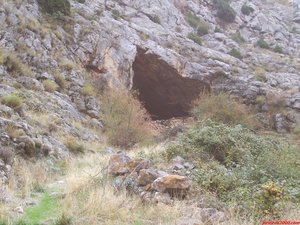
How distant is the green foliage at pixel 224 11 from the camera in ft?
133

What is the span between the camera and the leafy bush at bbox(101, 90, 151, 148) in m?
17.0

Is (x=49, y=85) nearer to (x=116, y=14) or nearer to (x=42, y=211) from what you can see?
(x=42, y=211)

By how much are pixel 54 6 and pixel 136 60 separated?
6552 millimetres

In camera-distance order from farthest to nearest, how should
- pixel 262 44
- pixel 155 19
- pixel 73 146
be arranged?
1. pixel 262 44
2. pixel 155 19
3. pixel 73 146

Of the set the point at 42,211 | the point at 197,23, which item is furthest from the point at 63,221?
the point at 197,23

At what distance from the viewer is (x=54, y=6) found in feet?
71.5

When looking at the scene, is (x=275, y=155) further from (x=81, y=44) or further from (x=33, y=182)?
(x=81, y=44)

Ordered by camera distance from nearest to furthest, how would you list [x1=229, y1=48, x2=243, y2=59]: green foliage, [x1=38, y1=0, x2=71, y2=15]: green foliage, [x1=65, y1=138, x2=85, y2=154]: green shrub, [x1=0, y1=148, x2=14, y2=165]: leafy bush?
[x1=0, y1=148, x2=14, y2=165]: leafy bush → [x1=65, y1=138, x2=85, y2=154]: green shrub → [x1=38, y1=0, x2=71, y2=15]: green foliage → [x1=229, y1=48, x2=243, y2=59]: green foliage

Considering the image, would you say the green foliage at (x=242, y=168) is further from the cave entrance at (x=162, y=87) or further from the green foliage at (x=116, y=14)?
the green foliage at (x=116, y=14)

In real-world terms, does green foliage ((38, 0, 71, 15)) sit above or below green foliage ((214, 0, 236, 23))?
below

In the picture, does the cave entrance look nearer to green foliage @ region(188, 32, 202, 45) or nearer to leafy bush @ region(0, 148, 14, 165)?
green foliage @ region(188, 32, 202, 45)

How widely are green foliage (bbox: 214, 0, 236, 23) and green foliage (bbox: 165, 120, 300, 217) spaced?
2916 cm

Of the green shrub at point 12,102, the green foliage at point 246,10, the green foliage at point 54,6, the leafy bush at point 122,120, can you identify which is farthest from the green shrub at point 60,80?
the green foliage at point 246,10

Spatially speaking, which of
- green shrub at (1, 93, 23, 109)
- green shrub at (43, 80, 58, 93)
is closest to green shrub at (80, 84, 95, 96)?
green shrub at (43, 80, 58, 93)
